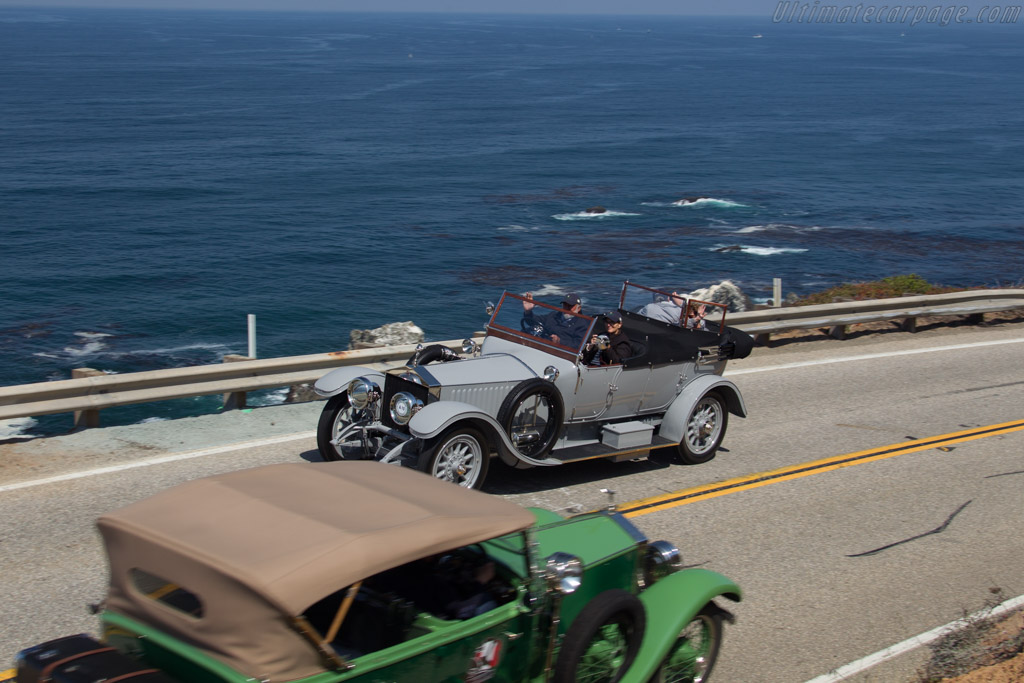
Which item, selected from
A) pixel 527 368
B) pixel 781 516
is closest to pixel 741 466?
pixel 781 516

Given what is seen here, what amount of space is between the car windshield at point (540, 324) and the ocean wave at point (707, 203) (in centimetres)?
4005

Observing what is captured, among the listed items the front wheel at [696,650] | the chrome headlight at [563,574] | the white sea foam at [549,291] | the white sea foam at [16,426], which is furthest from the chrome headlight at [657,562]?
the white sea foam at [549,291]

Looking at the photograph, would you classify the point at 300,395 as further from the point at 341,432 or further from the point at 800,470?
the point at 800,470

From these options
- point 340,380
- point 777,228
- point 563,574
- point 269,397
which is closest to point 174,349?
point 269,397

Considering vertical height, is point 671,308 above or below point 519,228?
below

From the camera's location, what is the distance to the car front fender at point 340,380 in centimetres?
929

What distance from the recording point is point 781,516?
902 cm

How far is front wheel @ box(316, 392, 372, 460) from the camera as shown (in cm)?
920

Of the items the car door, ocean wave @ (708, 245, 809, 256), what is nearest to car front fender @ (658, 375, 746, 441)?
the car door

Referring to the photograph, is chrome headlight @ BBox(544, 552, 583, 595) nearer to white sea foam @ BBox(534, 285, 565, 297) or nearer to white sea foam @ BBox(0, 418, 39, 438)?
white sea foam @ BBox(0, 418, 39, 438)

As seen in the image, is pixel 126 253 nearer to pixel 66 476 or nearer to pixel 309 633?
pixel 66 476

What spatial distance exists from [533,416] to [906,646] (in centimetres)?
377

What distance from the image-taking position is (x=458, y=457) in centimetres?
866

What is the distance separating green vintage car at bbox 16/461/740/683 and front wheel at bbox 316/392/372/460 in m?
3.86
